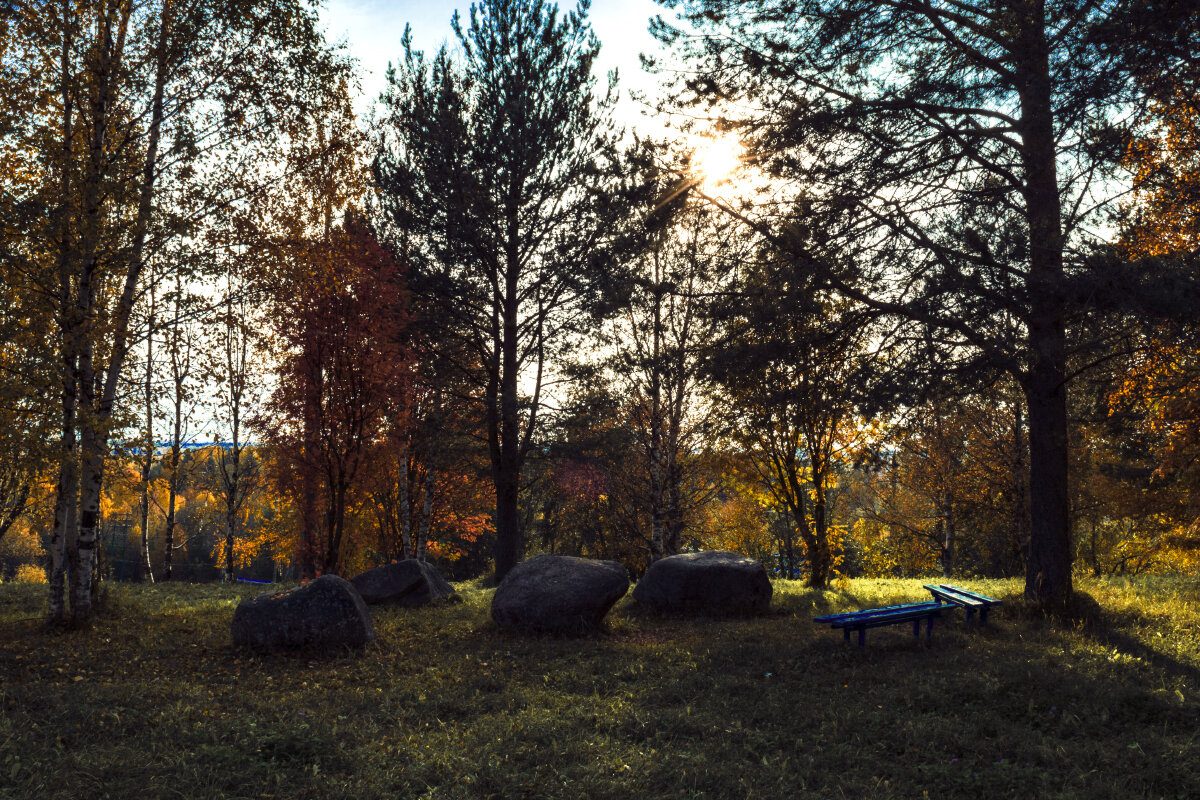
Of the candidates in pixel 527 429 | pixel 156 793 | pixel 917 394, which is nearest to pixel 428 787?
pixel 156 793

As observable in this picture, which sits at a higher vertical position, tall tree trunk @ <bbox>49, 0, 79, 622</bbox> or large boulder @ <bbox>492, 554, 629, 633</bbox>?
tall tree trunk @ <bbox>49, 0, 79, 622</bbox>

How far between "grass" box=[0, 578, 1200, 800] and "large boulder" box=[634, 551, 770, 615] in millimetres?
1677

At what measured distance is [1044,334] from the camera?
894 cm

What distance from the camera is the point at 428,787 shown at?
4484 mm

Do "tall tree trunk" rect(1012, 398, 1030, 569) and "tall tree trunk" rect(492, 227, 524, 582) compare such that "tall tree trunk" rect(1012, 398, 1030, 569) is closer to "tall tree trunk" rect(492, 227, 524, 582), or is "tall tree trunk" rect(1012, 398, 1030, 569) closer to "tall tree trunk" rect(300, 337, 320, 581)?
"tall tree trunk" rect(492, 227, 524, 582)

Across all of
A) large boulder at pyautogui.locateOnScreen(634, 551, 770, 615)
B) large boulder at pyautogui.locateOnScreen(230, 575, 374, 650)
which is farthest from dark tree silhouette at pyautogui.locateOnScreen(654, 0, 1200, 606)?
large boulder at pyautogui.locateOnScreen(230, 575, 374, 650)

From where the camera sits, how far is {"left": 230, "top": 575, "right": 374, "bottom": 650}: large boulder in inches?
329

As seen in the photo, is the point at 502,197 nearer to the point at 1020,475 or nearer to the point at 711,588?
the point at 711,588

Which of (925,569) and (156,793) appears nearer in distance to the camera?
(156,793)

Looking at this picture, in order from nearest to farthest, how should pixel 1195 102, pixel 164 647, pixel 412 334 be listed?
1. pixel 1195 102
2. pixel 164 647
3. pixel 412 334

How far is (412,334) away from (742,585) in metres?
8.59

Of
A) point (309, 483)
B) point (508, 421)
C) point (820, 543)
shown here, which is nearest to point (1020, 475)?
point (820, 543)

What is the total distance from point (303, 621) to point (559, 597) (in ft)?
11.1

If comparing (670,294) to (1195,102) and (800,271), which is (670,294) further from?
(1195,102)
